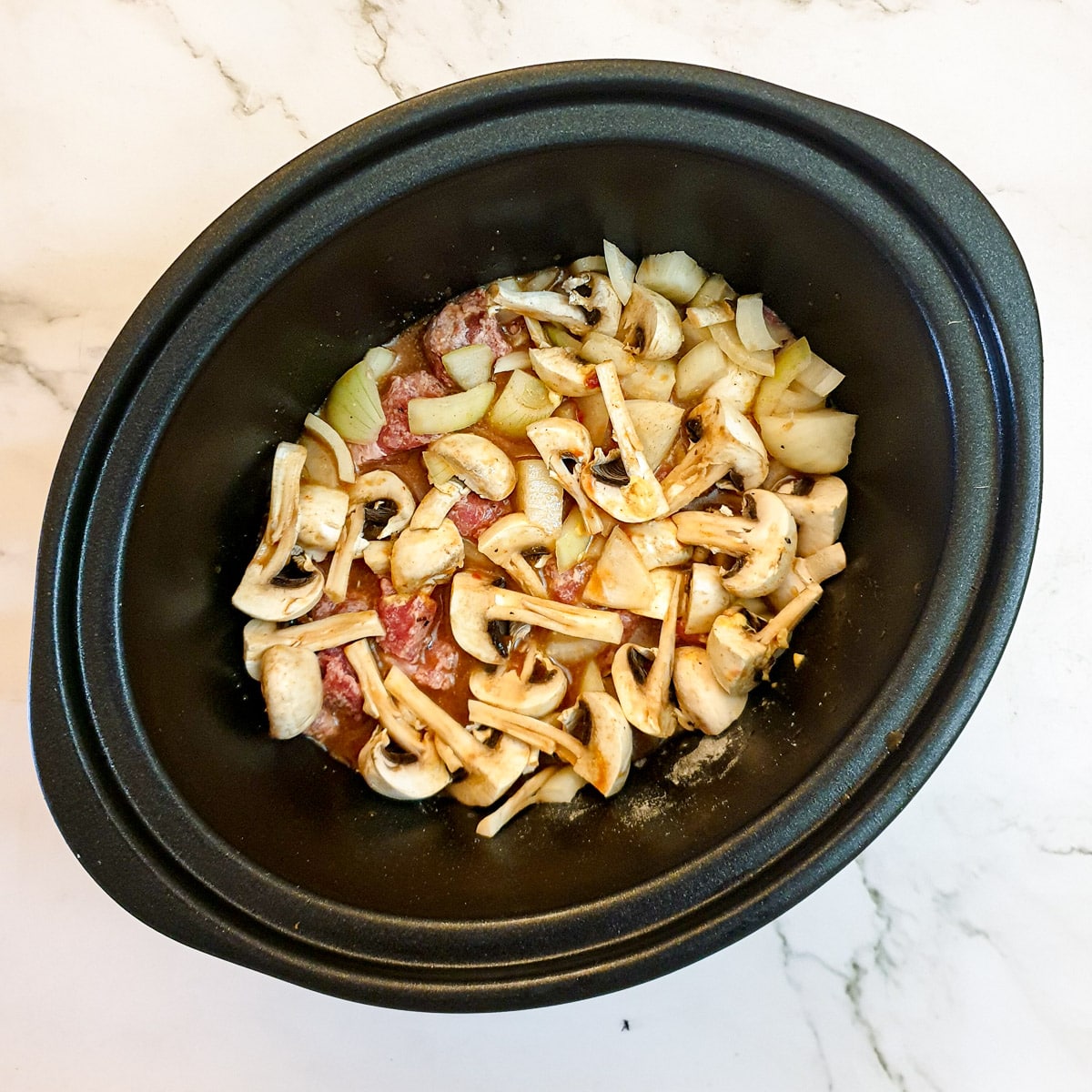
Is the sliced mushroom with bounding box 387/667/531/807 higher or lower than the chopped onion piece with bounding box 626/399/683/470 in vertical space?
lower

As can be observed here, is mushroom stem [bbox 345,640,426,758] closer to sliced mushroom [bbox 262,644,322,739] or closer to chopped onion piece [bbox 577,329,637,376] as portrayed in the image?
sliced mushroom [bbox 262,644,322,739]

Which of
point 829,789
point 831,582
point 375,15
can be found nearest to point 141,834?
point 829,789

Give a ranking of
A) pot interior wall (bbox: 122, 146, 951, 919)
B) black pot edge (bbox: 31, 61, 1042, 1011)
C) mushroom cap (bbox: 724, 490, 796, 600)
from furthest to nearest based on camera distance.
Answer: mushroom cap (bbox: 724, 490, 796, 600) → pot interior wall (bbox: 122, 146, 951, 919) → black pot edge (bbox: 31, 61, 1042, 1011)

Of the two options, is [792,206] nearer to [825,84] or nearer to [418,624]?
[825,84]

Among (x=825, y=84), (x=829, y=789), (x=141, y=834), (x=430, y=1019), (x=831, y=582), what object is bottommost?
(x=430, y=1019)

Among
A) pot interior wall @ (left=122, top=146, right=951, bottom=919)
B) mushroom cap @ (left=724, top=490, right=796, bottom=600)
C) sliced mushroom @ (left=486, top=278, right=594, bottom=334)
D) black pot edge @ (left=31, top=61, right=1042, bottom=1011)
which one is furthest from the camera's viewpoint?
sliced mushroom @ (left=486, top=278, right=594, bottom=334)

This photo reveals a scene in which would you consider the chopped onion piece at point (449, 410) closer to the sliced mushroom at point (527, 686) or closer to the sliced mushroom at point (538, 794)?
the sliced mushroom at point (527, 686)

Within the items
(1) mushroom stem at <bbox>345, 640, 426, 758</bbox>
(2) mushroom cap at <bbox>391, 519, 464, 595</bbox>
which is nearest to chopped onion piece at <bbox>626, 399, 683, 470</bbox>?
(2) mushroom cap at <bbox>391, 519, 464, 595</bbox>
